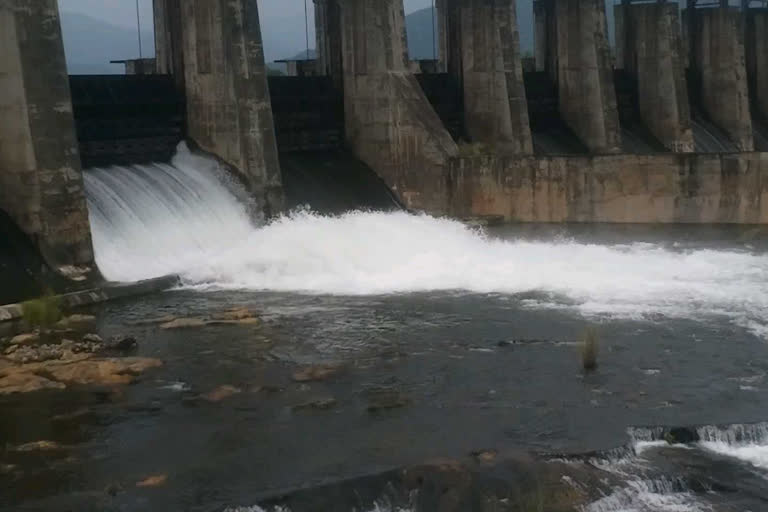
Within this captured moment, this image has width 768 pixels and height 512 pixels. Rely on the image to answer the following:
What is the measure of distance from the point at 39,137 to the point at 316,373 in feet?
19.6

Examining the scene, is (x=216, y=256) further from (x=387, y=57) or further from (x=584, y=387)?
(x=584, y=387)

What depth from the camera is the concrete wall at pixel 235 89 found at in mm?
17500

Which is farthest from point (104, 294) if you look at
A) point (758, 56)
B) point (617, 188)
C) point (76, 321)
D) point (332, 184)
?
point (758, 56)

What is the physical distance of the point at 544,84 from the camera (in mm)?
25344

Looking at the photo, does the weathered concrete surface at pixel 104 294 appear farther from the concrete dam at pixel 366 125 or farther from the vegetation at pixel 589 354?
the vegetation at pixel 589 354

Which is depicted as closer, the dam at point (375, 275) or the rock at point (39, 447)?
the dam at point (375, 275)

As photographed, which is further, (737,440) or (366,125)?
(366,125)

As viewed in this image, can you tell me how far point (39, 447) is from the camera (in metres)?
7.70

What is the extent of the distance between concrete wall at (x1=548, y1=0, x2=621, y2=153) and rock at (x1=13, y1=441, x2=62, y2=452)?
1822 cm

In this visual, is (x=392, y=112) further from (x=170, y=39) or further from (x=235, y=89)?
(x=170, y=39)

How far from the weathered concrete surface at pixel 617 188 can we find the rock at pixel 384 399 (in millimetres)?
10245

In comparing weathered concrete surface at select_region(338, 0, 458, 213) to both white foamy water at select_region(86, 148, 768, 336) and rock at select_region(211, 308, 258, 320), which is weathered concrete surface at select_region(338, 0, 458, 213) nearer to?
white foamy water at select_region(86, 148, 768, 336)

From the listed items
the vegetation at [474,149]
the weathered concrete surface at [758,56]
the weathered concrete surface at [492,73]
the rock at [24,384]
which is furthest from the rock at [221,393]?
the weathered concrete surface at [758,56]

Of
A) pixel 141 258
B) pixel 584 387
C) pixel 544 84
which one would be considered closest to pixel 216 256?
pixel 141 258
